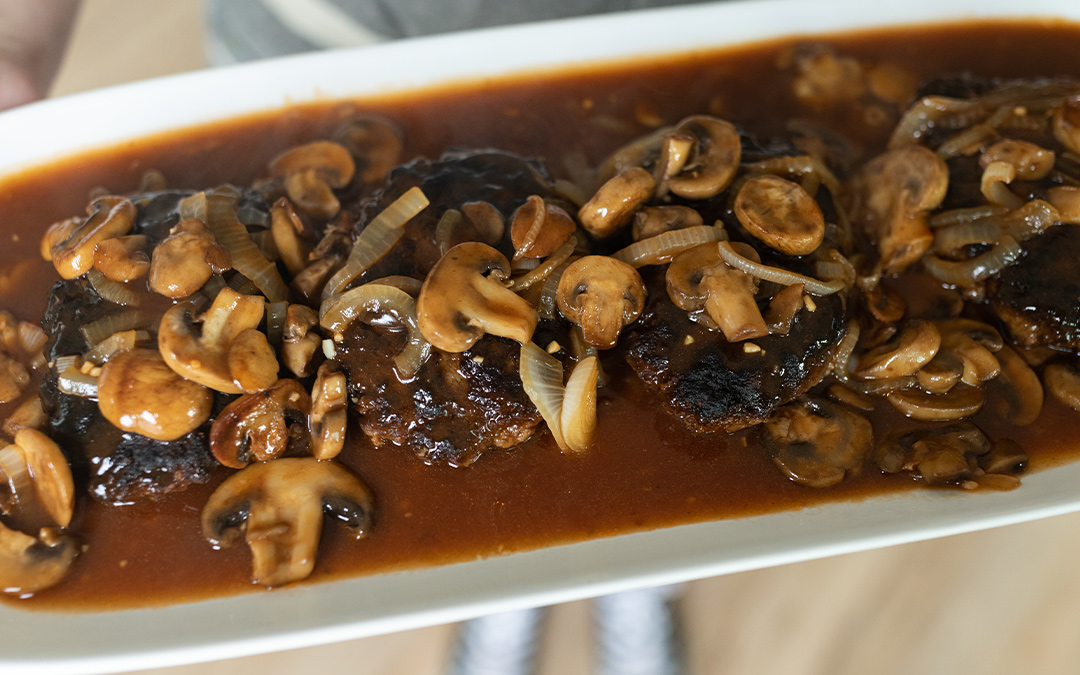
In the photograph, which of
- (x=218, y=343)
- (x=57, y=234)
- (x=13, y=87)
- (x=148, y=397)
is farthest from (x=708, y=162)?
(x=13, y=87)

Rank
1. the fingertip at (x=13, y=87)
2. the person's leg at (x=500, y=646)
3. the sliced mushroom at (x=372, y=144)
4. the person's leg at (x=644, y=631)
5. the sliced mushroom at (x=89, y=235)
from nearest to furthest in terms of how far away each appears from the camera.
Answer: the sliced mushroom at (x=89, y=235)
the sliced mushroom at (x=372, y=144)
the fingertip at (x=13, y=87)
the person's leg at (x=500, y=646)
the person's leg at (x=644, y=631)

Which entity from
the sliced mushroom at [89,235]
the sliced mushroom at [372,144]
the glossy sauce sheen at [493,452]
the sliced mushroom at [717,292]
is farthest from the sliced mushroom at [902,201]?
the sliced mushroom at [89,235]

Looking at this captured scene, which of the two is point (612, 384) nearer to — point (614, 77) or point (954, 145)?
point (614, 77)

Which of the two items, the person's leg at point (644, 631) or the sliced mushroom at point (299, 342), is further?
the person's leg at point (644, 631)

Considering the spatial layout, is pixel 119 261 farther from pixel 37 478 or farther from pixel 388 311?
pixel 388 311

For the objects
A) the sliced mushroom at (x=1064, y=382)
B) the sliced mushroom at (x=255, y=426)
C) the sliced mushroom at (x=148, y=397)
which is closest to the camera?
the sliced mushroom at (x=148, y=397)

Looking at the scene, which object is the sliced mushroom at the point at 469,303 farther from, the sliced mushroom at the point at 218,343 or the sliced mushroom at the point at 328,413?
the sliced mushroom at the point at 218,343
